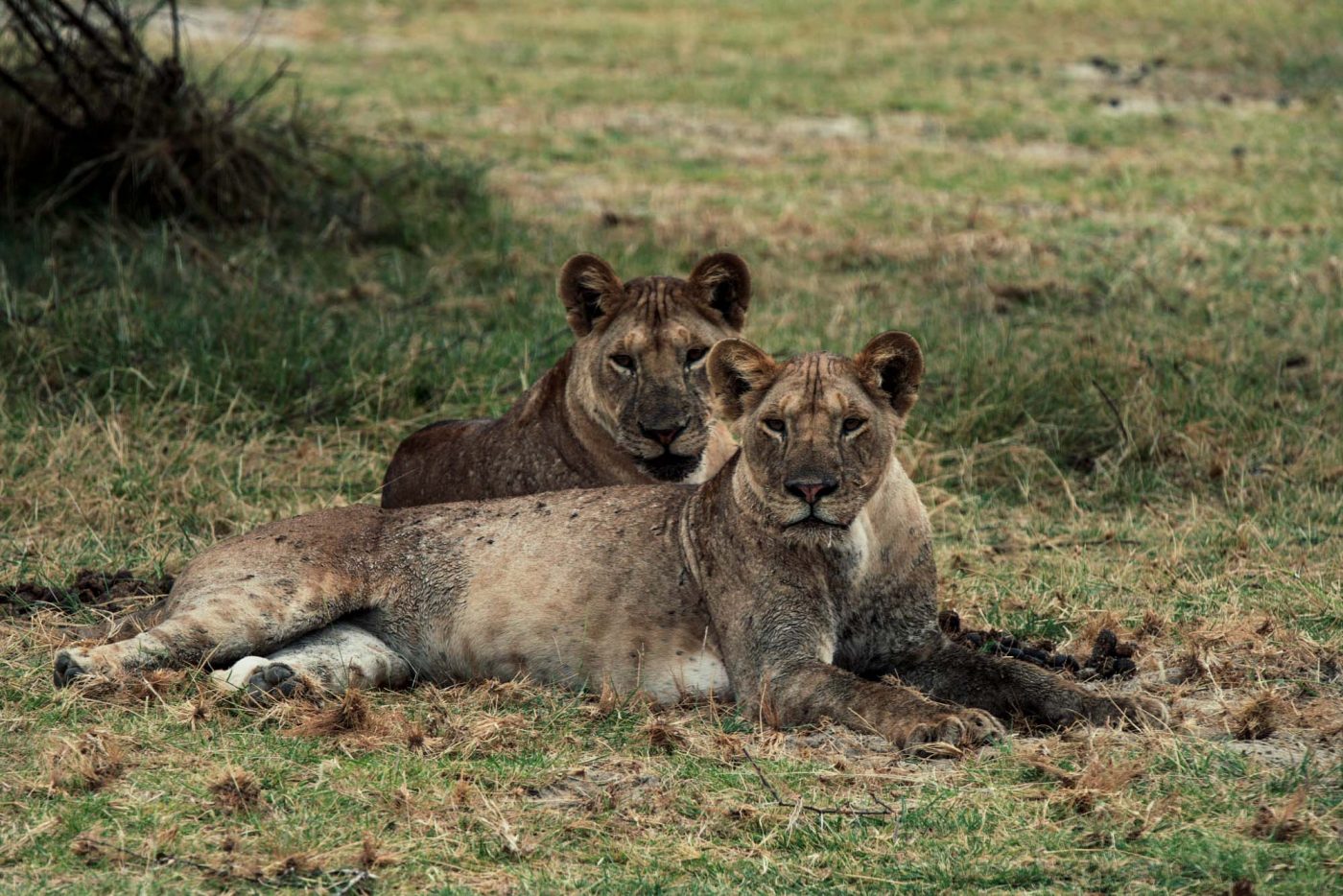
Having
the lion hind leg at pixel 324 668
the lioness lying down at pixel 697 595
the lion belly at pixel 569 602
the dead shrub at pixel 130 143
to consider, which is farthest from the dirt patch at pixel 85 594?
the dead shrub at pixel 130 143

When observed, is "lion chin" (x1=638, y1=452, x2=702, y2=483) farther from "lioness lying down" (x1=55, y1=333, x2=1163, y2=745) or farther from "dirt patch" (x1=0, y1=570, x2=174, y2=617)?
"dirt patch" (x1=0, y1=570, x2=174, y2=617)

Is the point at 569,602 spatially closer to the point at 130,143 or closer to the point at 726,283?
the point at 726,283

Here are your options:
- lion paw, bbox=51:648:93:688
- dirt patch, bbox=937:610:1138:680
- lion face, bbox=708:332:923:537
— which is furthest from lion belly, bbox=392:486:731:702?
lion paw, bbox=51:648:93:688

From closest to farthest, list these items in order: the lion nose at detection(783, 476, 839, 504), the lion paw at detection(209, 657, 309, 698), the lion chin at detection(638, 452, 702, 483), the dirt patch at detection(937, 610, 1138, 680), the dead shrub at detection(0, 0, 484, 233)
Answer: the lion nose at detection(783, 476, 839, 504) < the lion paw at detection(209, 657, 309, 698) < the dirt patch at detection(937, 610, 1138, 680) < the lion chin at detection(638, 452, 702, 483) < the dead shrub at detection(0, 0, 484, 233)

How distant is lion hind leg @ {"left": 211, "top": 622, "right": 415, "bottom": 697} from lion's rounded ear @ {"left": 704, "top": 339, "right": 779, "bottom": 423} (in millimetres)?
1334

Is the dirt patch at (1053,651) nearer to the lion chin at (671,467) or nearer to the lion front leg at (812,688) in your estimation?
the lion front leg at (812,688)

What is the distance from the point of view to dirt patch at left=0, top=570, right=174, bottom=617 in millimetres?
6328

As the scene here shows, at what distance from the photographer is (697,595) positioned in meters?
5.62

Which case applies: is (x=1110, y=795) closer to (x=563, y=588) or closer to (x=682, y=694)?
(x=682, y=694)

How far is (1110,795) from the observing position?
14.7 ft

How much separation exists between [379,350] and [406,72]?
1063 centimetres

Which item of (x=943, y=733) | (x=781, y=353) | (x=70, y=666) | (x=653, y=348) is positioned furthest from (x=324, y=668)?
(x=781, y=353)

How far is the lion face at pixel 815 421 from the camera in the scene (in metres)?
5.22

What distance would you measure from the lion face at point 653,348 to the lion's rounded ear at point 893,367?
1.16 m
